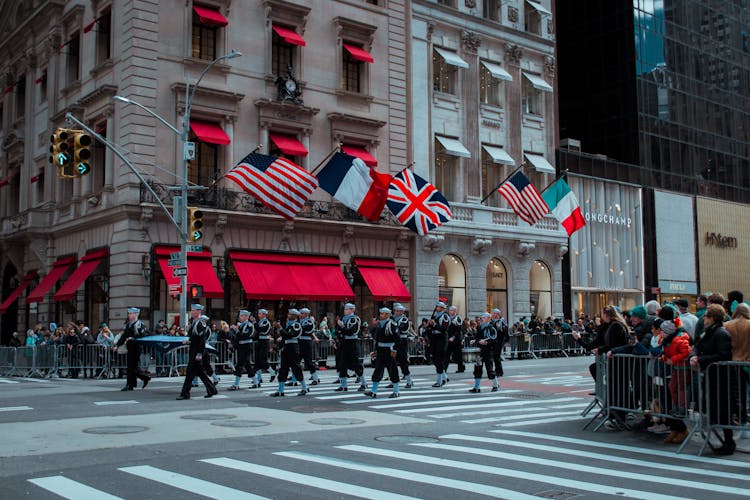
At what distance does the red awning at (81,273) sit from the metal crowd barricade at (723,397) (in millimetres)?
25048

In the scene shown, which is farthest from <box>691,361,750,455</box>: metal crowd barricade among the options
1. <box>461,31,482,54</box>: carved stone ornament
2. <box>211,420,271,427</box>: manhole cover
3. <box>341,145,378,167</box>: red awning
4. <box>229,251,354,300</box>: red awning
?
<box>461,31,482,54</box>: carved stone ornament

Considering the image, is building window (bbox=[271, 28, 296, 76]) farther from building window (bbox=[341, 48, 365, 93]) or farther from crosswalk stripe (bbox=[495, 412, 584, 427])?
crosswalk stripe (bbox=[495, 412, 584, 427])

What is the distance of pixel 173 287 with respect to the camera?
2588 centimetres

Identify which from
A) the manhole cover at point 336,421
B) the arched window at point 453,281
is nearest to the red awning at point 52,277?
the arched window at point 453,281

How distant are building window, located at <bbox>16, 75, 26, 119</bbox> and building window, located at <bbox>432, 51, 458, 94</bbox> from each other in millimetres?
20345

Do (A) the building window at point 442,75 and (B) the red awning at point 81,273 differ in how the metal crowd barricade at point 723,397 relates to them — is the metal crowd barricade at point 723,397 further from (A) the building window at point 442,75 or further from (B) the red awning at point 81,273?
(A) the building window at point 442,75

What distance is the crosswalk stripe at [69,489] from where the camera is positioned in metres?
7.74

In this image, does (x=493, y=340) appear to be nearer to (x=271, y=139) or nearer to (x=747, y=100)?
(x=271, y=139)

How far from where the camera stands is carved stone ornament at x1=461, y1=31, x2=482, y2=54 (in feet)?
134

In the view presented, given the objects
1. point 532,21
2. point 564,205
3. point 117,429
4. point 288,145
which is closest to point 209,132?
point 288,145

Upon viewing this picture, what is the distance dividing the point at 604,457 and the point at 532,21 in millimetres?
38124

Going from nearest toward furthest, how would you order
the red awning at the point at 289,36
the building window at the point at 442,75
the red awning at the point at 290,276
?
the red awning at the point at 290,276
the red awning at the point at 289,36
the building window at the point at 442,75

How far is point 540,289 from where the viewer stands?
43.1 metres

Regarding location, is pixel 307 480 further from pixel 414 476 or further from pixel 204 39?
pixel 204 39
